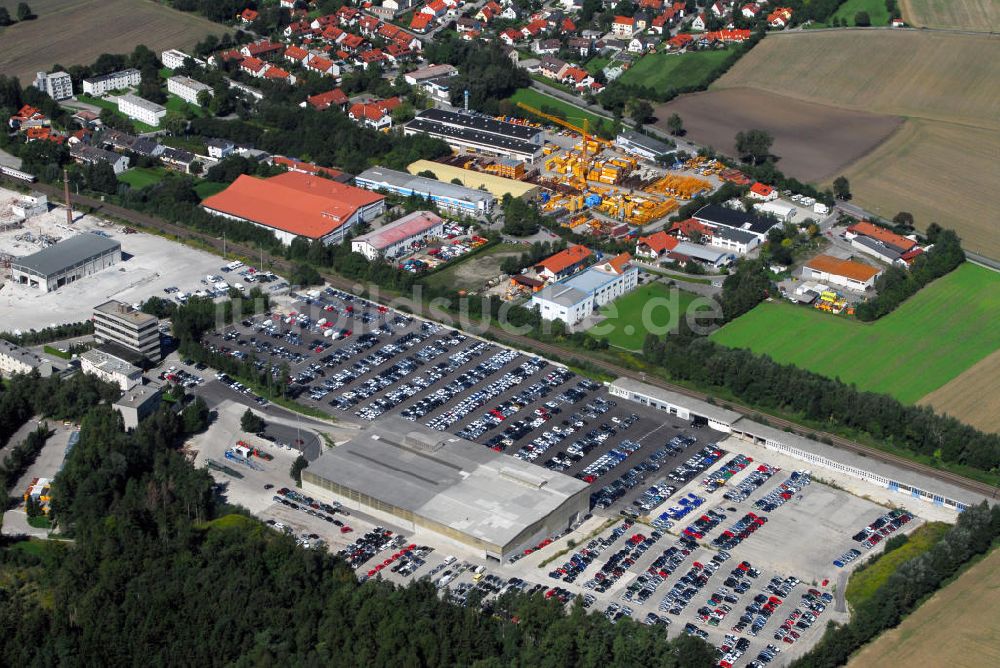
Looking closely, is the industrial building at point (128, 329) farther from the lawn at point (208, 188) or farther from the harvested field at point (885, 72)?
the harvested field at point (885, 72)

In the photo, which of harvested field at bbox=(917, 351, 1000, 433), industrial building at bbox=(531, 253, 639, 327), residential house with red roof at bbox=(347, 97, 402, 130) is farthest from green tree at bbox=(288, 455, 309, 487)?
residential house with red roof at bbox=(347, 97, 402, 130)

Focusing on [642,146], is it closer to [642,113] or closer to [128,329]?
[642,113]

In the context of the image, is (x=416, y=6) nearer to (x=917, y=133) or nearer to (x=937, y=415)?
(x=917, y=133)

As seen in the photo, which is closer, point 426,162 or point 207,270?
point 207,270

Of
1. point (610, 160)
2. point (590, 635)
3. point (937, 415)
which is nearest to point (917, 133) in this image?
point (610, 160)

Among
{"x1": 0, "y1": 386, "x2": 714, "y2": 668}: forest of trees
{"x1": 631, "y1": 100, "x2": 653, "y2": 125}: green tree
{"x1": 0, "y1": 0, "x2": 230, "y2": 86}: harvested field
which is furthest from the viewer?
{"x1": 0, "y1": 0, "x2": 230, "y2": 86}: harvested field

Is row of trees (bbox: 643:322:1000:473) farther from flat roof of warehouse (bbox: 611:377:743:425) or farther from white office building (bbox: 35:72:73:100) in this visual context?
white office building (bbox: 35:72:73:100)
